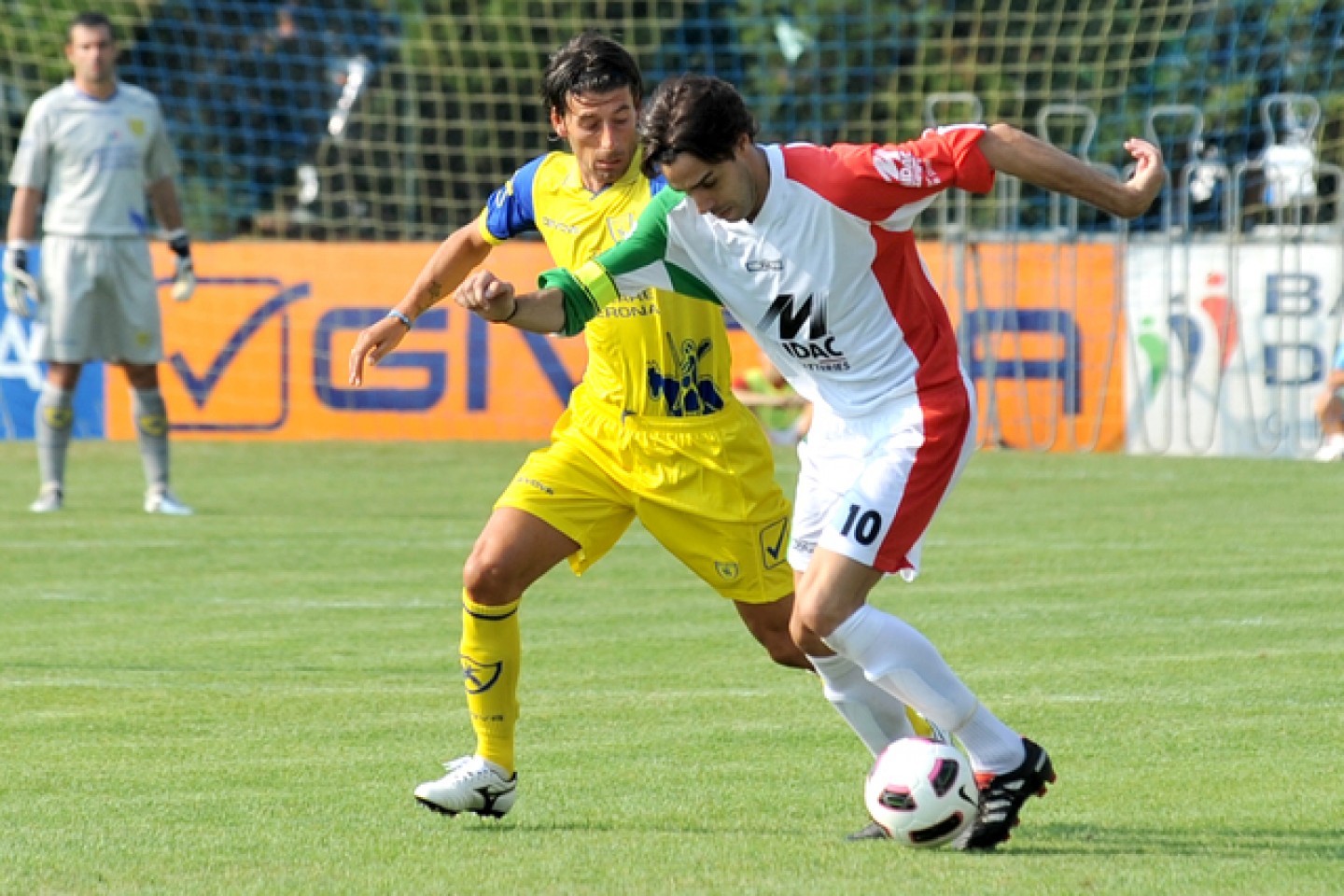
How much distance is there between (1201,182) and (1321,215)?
9.32 ft

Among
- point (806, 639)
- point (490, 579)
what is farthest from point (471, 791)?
point (806, 639)

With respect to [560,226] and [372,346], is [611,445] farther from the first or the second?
[372,346]

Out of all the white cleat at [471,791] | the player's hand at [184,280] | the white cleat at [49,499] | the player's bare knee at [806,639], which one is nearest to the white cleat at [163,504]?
the white cleat at [49,499]

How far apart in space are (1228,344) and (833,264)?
11489 millimetres

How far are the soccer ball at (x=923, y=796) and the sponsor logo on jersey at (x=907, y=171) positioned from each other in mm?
1318

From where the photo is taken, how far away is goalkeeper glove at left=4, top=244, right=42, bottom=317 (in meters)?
12.2

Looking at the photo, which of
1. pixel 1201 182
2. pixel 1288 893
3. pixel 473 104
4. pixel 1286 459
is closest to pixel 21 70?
pixel 473 104

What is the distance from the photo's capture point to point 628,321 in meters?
5.94

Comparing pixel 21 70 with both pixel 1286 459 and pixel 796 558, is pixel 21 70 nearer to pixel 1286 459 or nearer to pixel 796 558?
pixel 1286 459

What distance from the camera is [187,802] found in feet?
18.2

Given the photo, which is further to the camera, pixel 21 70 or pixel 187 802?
pixel 21 70

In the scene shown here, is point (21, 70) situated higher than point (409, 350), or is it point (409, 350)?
point (21, 70)

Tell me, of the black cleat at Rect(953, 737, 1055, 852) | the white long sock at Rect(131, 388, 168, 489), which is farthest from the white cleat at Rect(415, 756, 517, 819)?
the white long sock at Rect(131, 388, 168, 489)

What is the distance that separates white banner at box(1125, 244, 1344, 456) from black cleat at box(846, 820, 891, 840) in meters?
11.3
